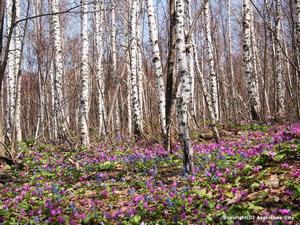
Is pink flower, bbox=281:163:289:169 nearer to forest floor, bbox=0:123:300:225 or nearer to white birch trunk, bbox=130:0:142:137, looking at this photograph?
forest floor, bbox=0:123:300:225

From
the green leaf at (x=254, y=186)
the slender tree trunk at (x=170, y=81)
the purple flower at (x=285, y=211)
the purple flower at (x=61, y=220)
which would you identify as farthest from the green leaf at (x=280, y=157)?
the purple flower at (x=61, y=220)

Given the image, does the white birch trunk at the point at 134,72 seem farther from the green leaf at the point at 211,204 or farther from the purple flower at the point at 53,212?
the green leaf at the point at 211,204

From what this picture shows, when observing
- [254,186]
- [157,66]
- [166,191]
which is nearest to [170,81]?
[157,66]

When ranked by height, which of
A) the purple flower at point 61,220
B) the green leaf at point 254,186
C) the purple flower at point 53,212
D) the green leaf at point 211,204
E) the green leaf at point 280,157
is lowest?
the purple flower at point 61,220

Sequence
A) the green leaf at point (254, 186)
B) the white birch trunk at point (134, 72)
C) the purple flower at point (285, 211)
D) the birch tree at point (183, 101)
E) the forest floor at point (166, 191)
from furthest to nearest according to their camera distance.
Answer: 1. the white birch trunk at point (134, 72)
2. the birch tree at point (183, 101)
3. the green leaf at point (254, 186)
4. the forest floor at point (166, 191)
5. the purple flower at point (285, 211)

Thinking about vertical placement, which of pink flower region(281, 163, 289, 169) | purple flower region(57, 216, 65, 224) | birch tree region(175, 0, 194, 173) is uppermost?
birch tree region(175, 0, 194, 173)

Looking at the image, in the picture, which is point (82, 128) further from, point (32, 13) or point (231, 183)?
point (32, 13)

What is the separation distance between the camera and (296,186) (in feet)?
11.7

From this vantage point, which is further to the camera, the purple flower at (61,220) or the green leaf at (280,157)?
the green leaf at (280,157)

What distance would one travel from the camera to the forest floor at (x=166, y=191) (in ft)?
12.0

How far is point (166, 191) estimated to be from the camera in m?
4.76

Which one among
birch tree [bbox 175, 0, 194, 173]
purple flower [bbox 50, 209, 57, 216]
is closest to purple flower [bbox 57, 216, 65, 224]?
purple flower [bbox 50, 209, 57, 216]

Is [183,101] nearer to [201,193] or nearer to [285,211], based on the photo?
[201,193]

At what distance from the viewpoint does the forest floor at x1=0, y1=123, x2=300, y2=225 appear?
145 inches
